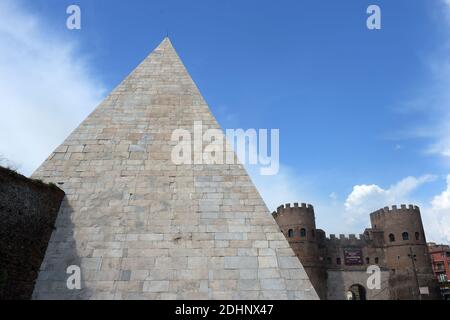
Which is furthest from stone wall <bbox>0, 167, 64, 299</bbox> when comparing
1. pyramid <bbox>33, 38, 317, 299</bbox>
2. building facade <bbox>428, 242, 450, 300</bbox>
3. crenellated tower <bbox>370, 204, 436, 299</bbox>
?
building facade <bbox>428, 242, 450, 300</bbox>

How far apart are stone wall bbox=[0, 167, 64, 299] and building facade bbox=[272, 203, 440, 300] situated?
102ft

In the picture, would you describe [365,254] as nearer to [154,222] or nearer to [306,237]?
[306,237]

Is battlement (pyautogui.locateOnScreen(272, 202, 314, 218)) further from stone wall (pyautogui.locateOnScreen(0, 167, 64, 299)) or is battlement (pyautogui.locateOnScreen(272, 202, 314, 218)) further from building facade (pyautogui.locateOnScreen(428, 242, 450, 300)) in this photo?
stone wall (pyautogui.locateOnScreen(0, 167, 64, 299))

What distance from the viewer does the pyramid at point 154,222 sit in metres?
6.54

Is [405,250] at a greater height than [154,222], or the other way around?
[405,250]

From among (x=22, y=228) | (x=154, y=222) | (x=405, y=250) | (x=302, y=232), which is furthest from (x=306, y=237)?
(x=22, y=228)

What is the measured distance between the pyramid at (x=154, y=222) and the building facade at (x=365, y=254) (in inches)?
1150

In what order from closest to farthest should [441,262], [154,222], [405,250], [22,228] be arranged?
[22,228] < [154,222] < [405,250] < [441,262]

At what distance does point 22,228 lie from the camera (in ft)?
22.5

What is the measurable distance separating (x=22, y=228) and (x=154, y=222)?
102 inches

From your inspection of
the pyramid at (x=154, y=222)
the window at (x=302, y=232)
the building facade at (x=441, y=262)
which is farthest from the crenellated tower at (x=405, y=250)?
the pyramid at (x=154, y=222)
